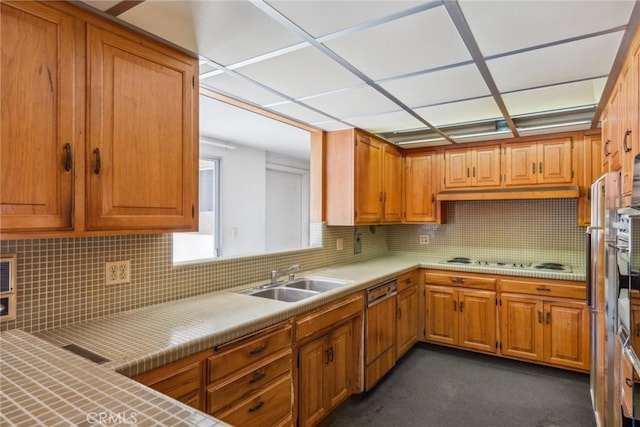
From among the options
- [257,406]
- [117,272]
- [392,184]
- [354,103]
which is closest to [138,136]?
[117,272]

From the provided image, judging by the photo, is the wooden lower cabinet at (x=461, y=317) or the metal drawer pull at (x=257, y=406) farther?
the wooden lower cabinet at (x=461, y=317)

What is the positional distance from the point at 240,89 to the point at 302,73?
47 cm

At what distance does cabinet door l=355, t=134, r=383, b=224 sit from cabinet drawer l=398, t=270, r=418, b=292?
23.8 inches

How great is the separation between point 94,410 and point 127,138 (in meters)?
1.13

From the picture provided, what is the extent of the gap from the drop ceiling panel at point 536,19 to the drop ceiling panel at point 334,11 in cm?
29

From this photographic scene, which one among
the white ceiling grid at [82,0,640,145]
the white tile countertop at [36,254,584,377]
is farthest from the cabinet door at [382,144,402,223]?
the white tile countertop at [36,254,584,377]

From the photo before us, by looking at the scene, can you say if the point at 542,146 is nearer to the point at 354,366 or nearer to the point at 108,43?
the point at 354,366

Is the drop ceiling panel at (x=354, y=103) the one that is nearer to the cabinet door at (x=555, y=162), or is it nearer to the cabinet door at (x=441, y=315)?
the cabinet door at (x=555, y=162)

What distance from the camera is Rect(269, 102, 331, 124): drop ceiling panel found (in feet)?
8.59

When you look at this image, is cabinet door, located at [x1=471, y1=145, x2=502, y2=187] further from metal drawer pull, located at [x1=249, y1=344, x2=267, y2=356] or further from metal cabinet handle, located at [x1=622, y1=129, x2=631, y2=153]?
metal drawer pull, located at [x1=249, y1=344, x2=267, y2=356]

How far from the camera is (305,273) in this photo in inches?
116

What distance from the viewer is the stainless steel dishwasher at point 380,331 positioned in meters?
2.70

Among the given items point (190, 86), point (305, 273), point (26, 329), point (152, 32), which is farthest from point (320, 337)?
point (152, 32)

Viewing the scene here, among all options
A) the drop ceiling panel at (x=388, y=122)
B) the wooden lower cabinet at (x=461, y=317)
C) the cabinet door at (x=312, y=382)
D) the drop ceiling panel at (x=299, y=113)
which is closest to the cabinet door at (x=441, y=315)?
the wooden lower cabinet at (x=461, y=317)
